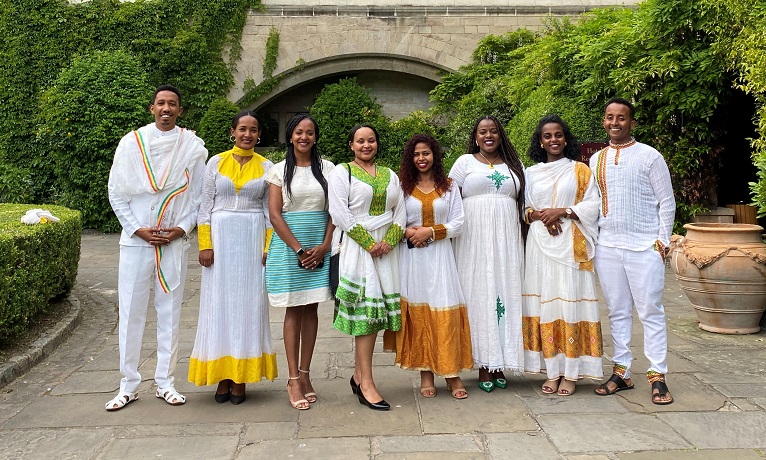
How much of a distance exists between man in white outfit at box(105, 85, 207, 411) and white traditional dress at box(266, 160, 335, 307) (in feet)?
1.98

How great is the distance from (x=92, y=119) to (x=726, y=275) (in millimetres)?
11477

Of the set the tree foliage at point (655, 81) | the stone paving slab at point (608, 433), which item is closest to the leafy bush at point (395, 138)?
the tree foliage at point (655, 81)

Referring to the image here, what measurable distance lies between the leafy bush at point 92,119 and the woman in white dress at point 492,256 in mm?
10641

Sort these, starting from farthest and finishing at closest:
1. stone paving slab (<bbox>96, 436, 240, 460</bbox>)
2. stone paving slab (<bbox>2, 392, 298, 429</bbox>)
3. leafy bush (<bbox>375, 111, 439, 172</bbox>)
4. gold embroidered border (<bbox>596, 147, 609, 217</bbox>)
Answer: leafy bush (<bbox>375, 111, 439, 172</bbox>) → gold embroidered border (<bbox>596, 147, 609, 217</bbox>) → stone paving slab (<bbox>2, 392, 298, 429</bbox>) → stone paving slab (<bbox>96, 436, 240, 460</bbox>)

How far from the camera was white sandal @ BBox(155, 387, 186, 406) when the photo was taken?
4266 millimetres

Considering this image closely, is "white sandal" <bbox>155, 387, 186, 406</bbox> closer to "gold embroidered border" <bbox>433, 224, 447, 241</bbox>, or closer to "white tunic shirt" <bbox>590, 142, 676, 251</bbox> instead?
"gold embroidered border" <bbox>433, 224, 447, 241</bbox>

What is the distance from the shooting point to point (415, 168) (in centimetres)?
434

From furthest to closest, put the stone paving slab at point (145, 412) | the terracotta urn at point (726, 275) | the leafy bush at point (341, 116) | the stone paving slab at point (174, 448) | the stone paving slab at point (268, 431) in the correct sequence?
1. the leafy bush at point (341, 116)
2. the terracotta urn at point (726, 275)
3. the stone paving slab at point (145, 412)
4. the stone paving slab at point (268, 431)
5. the stone paving slab at point (174, 448)

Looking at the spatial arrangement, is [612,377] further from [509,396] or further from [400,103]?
[400,103]

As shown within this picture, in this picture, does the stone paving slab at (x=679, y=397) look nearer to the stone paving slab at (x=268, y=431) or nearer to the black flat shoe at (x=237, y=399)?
the stone paving slab at (x=268, y=431)

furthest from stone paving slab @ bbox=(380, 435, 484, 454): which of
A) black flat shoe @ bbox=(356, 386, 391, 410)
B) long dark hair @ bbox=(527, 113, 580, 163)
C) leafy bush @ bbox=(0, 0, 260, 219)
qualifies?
leafy bush @ bbox=(0, 0, 260, 219)

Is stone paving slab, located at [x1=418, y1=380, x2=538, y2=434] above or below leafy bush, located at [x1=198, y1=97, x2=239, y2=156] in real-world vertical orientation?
below

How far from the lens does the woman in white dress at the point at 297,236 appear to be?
13.5 ft

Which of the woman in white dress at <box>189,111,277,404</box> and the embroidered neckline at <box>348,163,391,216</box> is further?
the woman in white dress at <box>189,111,277,404</box>
